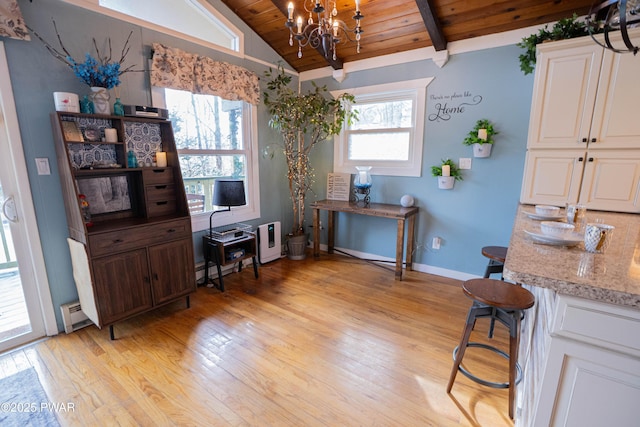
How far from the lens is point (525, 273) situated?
1.02m

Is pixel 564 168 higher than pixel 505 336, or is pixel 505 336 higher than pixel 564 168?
pixel 564 168

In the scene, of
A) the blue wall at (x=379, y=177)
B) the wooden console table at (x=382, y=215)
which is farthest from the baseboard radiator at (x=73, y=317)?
the wooden console table at (x=382, y=215)

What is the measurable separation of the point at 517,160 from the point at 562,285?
2.39 metres

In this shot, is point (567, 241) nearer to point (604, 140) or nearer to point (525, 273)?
point (525, 273)

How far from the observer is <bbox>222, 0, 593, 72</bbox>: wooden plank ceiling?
101 inches

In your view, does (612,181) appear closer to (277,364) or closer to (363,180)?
(363,180)

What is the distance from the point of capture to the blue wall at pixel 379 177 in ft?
6.99

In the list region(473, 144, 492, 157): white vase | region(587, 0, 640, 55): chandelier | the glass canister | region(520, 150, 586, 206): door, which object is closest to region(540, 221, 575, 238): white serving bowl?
region(587, 0, 640, 55): chandelier

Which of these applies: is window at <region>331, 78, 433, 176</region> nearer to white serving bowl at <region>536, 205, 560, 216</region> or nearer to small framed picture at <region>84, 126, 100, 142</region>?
white serving bowl at <region>536, 205, 560, 216</region>

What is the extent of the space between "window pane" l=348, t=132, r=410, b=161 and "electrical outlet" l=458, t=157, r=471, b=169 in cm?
60

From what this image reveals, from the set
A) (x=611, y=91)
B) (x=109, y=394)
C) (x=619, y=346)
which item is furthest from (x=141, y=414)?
(x=611, y=91)

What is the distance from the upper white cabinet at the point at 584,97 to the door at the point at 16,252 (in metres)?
3.84

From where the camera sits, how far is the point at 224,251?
10.2 feet

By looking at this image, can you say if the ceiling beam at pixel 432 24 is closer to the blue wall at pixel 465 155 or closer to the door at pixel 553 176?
the blue wall at pixel 465 155
